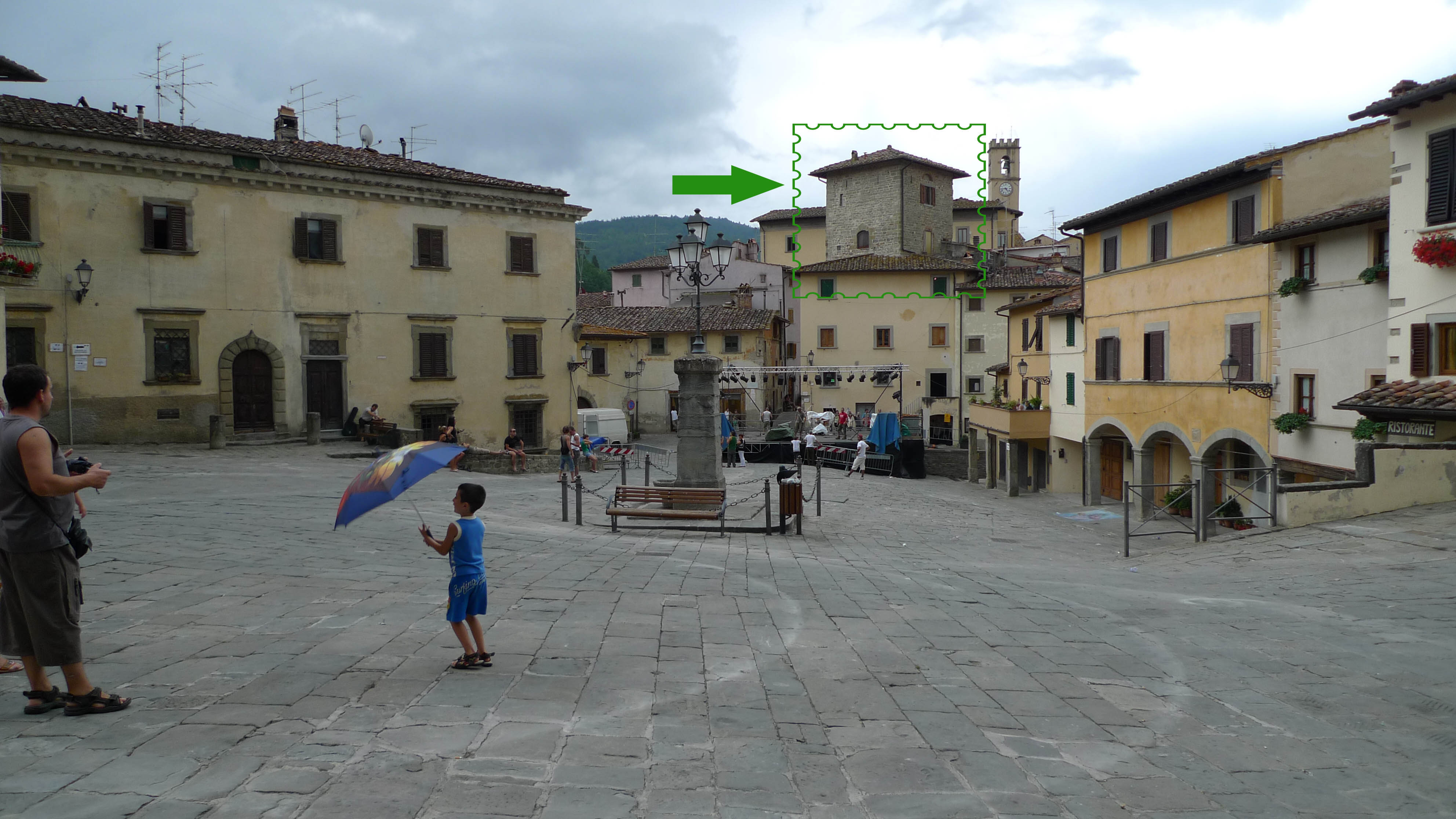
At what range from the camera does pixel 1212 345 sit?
23.2 metres

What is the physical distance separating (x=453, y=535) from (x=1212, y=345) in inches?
858

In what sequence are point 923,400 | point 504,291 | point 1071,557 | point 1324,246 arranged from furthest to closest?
1. point 923,400
2. point 504,291
3. point 1324,246
4. point 1071,557

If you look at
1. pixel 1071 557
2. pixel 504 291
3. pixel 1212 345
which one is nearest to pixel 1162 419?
pixel 1212 345

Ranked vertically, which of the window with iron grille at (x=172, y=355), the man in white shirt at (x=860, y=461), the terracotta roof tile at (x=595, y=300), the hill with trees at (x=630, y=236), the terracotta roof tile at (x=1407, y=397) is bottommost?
the man in white shirt at (x=860, y=461)

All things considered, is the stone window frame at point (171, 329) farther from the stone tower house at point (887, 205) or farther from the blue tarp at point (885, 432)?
the stone tower house at point (887, 205)

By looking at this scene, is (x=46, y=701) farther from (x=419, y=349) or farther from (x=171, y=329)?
(x=419, y=349)

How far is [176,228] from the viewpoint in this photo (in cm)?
2575

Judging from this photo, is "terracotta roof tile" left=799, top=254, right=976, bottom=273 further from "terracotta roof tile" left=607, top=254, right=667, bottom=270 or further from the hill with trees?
the hill with trees

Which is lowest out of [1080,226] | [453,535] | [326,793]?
[326,793]

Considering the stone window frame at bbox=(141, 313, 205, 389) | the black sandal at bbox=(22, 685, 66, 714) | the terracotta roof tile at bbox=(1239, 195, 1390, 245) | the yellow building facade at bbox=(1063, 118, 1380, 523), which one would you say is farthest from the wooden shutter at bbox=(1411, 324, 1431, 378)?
the stone window frame at bbox=(141, 313, 205, 389)

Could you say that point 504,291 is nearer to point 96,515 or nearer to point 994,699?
point 96,515

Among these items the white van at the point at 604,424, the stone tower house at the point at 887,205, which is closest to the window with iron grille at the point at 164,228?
the white van at the point at 604,424

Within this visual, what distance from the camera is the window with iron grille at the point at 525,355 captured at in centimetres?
3238

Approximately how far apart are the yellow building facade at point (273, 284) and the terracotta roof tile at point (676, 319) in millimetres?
20203
